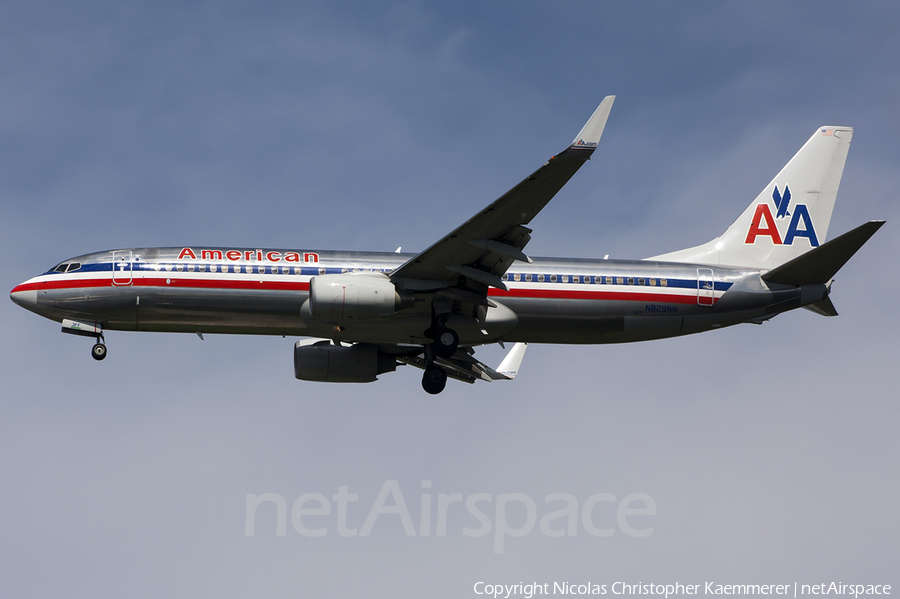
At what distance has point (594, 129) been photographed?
22.3 metres

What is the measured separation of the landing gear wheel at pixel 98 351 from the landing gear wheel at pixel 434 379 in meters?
10.5

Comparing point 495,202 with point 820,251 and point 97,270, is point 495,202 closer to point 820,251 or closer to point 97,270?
point 820,251

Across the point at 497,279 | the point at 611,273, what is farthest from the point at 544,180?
the point at 611,273

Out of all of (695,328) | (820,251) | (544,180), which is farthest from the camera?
(695,328)

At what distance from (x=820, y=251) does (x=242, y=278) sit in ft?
60.8

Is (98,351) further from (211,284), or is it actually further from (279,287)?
(279,287)

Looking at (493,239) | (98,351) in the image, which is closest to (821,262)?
(493,239)

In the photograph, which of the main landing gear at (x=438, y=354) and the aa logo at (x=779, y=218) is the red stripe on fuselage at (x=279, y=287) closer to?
the main landing gear at (x=438, y=354)

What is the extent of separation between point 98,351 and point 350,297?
909 cm

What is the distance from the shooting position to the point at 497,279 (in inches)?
1075

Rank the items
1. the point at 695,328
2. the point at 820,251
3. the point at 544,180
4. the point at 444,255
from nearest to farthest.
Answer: the point at 544,180, the point at 444,255, the point at 820,251, the point at 695,328

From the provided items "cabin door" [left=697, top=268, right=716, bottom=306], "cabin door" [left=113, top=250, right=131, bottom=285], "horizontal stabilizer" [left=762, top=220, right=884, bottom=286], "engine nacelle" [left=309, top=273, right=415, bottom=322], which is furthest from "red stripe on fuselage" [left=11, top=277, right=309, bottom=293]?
"horizontal stabilizer" [left=762, top=220, right=884, bottom=286]

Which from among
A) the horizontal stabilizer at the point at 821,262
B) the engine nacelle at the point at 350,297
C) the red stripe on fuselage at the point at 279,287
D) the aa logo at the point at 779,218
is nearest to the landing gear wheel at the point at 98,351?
the red stripe on fuselage at the point at 279,287

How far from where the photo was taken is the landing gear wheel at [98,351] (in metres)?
29.1
